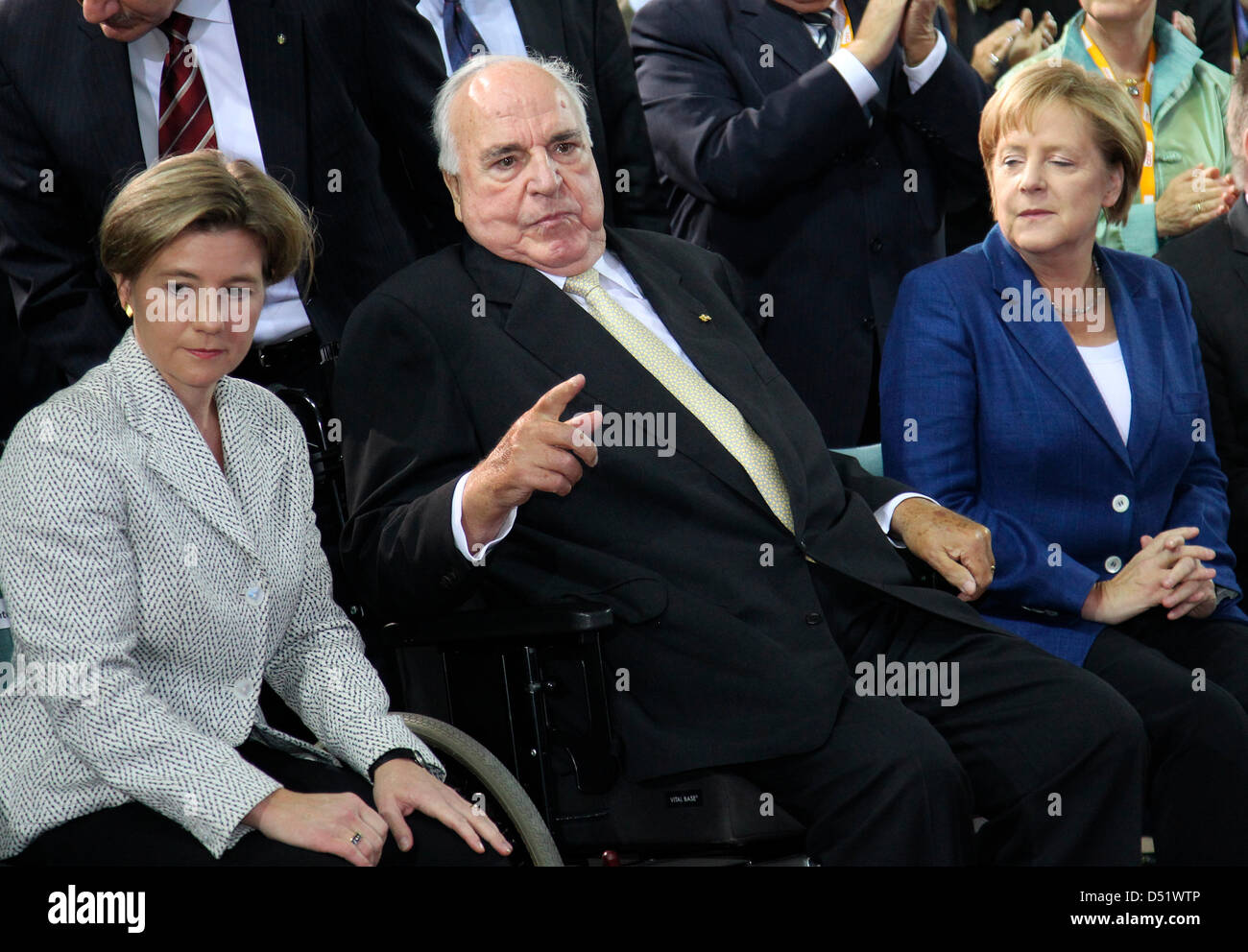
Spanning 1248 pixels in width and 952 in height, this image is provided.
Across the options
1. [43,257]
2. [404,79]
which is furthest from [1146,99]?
[43,257]

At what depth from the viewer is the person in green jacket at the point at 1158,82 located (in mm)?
4277

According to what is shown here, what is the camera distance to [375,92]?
3.45 meters

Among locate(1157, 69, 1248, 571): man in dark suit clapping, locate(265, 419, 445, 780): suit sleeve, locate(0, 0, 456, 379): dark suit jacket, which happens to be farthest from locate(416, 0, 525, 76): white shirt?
locate(1157, 69, 1248, 571): man in dark suit clapping

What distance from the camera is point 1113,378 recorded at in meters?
3.25

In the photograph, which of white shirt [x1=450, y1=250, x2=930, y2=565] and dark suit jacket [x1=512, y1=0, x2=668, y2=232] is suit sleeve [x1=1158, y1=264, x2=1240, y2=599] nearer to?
white shirt [x1=450, y1=250, x2=930, y2=565]

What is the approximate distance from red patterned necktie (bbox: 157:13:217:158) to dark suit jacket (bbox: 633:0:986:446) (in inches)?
47.6

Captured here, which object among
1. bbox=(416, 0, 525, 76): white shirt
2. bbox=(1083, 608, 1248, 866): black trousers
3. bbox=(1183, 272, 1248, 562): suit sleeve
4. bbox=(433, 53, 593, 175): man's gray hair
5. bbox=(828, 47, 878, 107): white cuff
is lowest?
bbox=(1083, 608, 1248, 866): black trousers

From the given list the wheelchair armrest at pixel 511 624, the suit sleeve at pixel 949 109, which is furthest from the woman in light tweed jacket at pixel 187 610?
the suit sleeve at pixel 949 109

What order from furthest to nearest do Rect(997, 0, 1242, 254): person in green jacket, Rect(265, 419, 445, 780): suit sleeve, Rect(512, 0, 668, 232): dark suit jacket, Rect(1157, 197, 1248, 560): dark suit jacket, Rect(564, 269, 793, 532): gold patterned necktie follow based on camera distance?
Rect(997, 0, 1242, 254): person in green jacket, Rect(512, 0, 668, 232): dark suit jacket, Rect(1157, 197, 1248, 560): dark suit jacket, Rect(564, 269, 793, 532): gold patterned necktie, Rect(265, 419, 445, 780): suit sleeve

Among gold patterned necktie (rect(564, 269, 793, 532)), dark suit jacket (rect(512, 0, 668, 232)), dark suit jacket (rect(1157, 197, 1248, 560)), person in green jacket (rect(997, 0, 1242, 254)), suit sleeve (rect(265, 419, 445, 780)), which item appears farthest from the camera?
person in green jacket (rect(997, 0, 1242, 254))

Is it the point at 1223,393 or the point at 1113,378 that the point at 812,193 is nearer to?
the point at 1113,378

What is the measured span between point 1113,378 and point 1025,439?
0.28 meters

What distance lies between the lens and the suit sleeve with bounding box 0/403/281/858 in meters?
2.18

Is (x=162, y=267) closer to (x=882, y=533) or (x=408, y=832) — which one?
(x=408, y=832)
